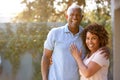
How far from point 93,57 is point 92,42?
132 mm

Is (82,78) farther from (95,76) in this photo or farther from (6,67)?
(6,67)

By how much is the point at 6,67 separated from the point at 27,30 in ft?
2.82

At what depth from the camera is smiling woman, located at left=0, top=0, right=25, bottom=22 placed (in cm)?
634

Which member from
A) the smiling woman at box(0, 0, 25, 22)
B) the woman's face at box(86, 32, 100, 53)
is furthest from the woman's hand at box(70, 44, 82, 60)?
the smiling woman at box(0, 0, 25, 22)

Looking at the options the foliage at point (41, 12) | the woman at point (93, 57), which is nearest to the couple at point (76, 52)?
the woman at point (93, 57)

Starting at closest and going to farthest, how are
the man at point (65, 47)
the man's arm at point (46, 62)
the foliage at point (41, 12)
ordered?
the man at point (65, 47)
the man's arm at point (46, 62)
the foliage at point (41, 12)

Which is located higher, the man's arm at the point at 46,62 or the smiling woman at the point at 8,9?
the smiling woman at the point at 8,9

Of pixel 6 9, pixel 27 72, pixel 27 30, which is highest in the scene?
pixel 6 9

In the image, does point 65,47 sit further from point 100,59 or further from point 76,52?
point 100,59

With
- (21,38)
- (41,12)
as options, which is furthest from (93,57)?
(41,12)

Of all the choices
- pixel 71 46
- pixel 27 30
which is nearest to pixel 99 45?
pixel 71 46

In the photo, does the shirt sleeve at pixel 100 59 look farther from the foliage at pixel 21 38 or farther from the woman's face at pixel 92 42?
the foliage at pixel 21 38

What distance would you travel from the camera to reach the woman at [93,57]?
2.72m

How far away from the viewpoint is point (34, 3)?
648 cm
